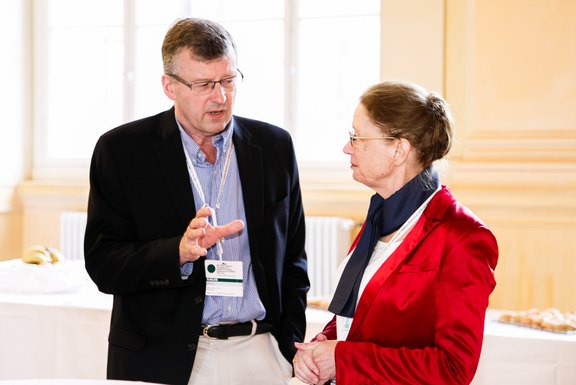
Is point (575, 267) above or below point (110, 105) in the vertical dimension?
below

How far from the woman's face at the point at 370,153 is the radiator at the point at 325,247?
334 centimetres

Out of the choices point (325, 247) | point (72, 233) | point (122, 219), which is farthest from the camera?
point (72, 233)

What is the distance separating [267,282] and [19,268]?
1927 millimetres

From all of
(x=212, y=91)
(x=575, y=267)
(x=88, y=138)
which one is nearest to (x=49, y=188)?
(x=88, y=138)

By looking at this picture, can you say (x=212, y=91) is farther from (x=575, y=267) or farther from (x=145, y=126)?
(x=575, y=267)

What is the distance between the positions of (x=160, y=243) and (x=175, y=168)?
0.76 ft

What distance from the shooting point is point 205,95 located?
2.17 metres

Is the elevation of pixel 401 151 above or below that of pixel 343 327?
above

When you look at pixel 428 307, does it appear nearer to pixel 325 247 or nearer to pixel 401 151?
pixel 401 151

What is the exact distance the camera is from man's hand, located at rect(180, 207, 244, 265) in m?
1.92

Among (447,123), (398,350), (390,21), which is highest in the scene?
(390,21)

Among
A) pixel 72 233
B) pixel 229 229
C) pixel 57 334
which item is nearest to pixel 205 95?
pixel 229 229

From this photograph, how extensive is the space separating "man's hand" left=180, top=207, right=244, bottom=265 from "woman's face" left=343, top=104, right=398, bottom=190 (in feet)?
1.12

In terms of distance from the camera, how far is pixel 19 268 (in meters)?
3.74
